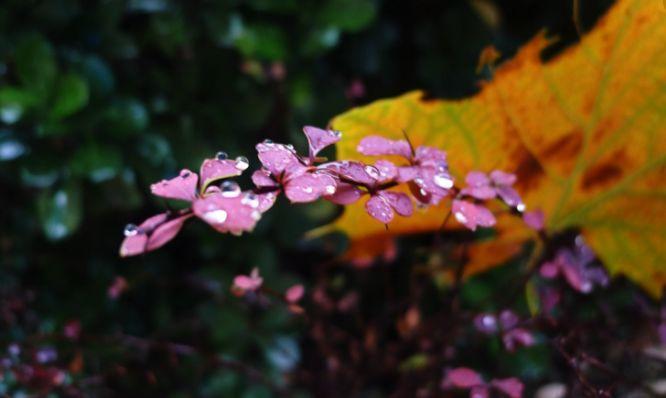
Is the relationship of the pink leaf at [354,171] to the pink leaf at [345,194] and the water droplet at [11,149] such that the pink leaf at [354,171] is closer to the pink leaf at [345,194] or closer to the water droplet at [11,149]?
the pink leaf at [345,194]

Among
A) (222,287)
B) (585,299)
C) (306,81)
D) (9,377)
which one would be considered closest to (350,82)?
(306,81)

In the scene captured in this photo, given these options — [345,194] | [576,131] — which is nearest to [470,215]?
[345,194]

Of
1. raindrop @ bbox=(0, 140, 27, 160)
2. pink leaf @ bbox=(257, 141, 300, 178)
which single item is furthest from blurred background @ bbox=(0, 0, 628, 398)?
pink leaf @ bbox=(257, 141, 300, 178)

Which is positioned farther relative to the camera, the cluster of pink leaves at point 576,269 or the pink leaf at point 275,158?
the cluster of pink leaves at point 576,269

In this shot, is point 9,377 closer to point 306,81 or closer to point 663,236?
point 306,81

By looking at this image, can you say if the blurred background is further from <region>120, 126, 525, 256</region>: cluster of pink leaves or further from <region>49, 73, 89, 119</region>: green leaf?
<region>120, 126, 525, 256</region>: cluster of pink leaves

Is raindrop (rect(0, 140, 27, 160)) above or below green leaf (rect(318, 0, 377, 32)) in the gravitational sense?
below

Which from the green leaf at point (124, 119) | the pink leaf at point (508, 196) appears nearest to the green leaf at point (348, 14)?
the green leaf at point (124, 119)
